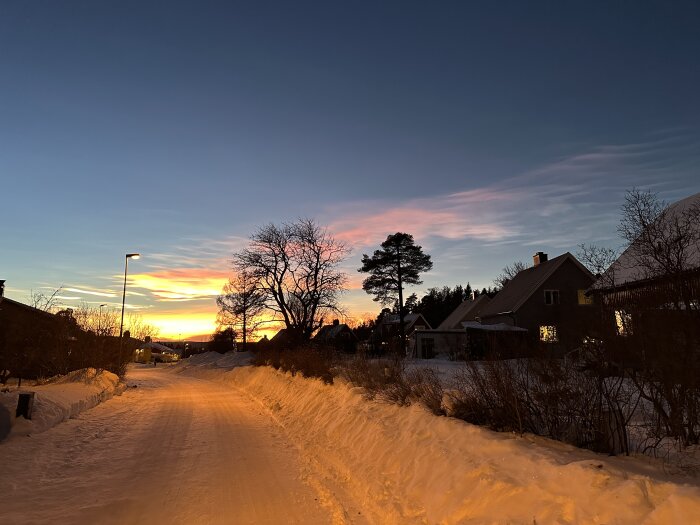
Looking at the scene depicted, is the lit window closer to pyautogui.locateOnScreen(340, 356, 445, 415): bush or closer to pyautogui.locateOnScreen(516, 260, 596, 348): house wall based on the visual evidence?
pyautogui.locateOnScreen(340, 356, 445, 415): bush

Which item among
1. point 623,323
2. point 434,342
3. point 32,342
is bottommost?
point 623,323

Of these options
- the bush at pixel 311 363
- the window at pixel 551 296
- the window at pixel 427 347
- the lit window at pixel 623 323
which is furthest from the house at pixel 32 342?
the window at pixel 551 296

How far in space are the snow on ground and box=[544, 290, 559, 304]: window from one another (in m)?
30.7

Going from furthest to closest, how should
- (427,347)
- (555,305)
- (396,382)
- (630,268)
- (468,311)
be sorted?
(468,311), (427,347), (555,305), (630,268), (396,382)

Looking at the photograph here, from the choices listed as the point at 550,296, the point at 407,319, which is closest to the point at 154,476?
the point at 550,296

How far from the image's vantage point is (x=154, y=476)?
7.95 meters

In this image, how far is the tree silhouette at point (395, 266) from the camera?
53031mm

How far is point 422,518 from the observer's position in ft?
18.7

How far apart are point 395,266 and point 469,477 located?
47.8 m

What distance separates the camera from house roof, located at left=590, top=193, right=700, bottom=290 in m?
9.47

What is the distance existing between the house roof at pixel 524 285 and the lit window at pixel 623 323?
101 ft

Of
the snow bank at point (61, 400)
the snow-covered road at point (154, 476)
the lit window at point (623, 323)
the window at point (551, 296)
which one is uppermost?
the window at point (551, 296)

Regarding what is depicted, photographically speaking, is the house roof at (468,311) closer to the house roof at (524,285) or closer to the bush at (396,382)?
the house roof at (524,285)

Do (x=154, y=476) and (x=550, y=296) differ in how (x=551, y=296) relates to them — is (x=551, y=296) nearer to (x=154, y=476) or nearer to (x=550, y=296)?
(x=550, y=296)
